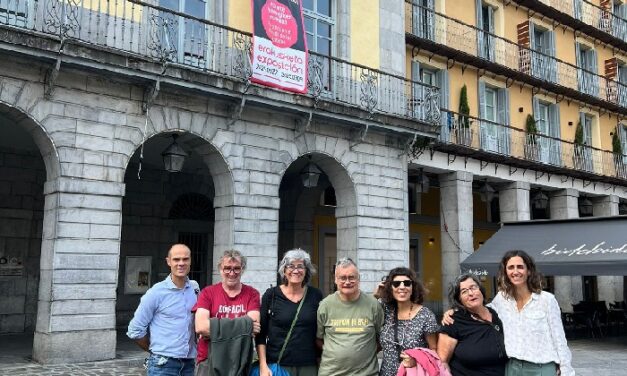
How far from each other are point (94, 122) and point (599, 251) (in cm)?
1019

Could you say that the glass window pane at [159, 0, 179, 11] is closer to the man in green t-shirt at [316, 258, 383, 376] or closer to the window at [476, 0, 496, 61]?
the man in green t-shirt at [316, 258, 383, 376]

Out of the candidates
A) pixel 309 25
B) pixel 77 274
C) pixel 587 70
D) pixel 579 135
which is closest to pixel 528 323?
pixel 77 274

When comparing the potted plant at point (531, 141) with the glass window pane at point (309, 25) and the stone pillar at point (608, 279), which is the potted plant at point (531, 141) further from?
the glass window pane at point (309, 25)

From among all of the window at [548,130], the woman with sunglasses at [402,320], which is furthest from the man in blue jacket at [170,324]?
the window at [548,130]

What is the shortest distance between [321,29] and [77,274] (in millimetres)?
7320

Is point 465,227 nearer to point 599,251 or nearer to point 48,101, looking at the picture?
point 599,251

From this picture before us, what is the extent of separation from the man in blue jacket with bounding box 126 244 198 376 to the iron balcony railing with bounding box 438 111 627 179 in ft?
36.8

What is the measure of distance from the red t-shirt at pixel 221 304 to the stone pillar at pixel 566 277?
15062 millimetres

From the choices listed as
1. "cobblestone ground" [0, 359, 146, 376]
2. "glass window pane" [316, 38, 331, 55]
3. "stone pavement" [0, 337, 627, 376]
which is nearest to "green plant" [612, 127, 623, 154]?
"stone pavement" [0, 337, 627, 376]

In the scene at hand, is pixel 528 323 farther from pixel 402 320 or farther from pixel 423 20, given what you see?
pixel 423 20

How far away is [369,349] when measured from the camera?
4145 mm

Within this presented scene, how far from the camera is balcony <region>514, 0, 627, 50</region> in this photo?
749 inches

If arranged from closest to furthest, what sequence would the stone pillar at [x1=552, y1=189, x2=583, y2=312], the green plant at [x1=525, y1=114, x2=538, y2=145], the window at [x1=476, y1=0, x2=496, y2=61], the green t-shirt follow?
the green t-shirt < the window at [x1=476, y1=0, x2=496, y2=61] < the stone pillar at [x1=552, y1=189, x2=583, y2=312] < the green plant at [x1=525, y1=114, x2=538, y2=145]

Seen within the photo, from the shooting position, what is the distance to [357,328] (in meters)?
4.15
